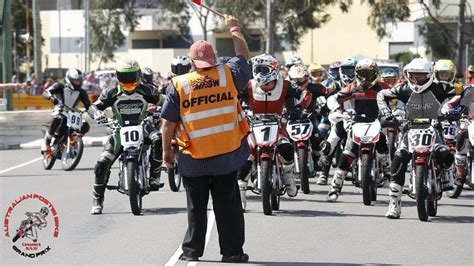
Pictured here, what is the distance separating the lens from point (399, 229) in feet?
42.6

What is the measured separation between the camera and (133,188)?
14195 mm

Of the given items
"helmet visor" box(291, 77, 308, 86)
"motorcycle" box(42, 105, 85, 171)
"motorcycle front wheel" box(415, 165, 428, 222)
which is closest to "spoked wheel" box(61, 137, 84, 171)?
"motorcycle" box(42, 105, 85, 171)

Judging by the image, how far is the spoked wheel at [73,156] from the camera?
69.1 ft

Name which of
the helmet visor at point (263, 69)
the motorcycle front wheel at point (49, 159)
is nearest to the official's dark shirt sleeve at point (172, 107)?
the helmet visor at point (263, 69)

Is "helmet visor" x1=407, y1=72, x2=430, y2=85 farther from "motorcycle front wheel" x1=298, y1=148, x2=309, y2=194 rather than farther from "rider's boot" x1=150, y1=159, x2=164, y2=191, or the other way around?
"rider's boot" x1=150, y1=159, x2=164, y2=191

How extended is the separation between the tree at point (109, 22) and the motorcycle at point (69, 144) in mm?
55180

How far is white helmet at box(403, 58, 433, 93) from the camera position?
13.6m

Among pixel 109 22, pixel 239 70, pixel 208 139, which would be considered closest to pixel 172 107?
pixel 208 139

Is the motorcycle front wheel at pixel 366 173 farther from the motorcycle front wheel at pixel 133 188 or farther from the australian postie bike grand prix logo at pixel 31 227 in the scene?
the australian postie bike grand prix logo at pixel 31 227

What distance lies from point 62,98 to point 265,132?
774 centimetres

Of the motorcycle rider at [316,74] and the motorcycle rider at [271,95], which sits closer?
the motorcycle rider at [271,95]

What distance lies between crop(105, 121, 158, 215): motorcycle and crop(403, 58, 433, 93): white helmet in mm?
3342

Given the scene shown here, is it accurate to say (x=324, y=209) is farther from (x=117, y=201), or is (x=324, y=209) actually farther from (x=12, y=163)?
(x=12, y=163)

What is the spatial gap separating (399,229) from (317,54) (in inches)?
2866
